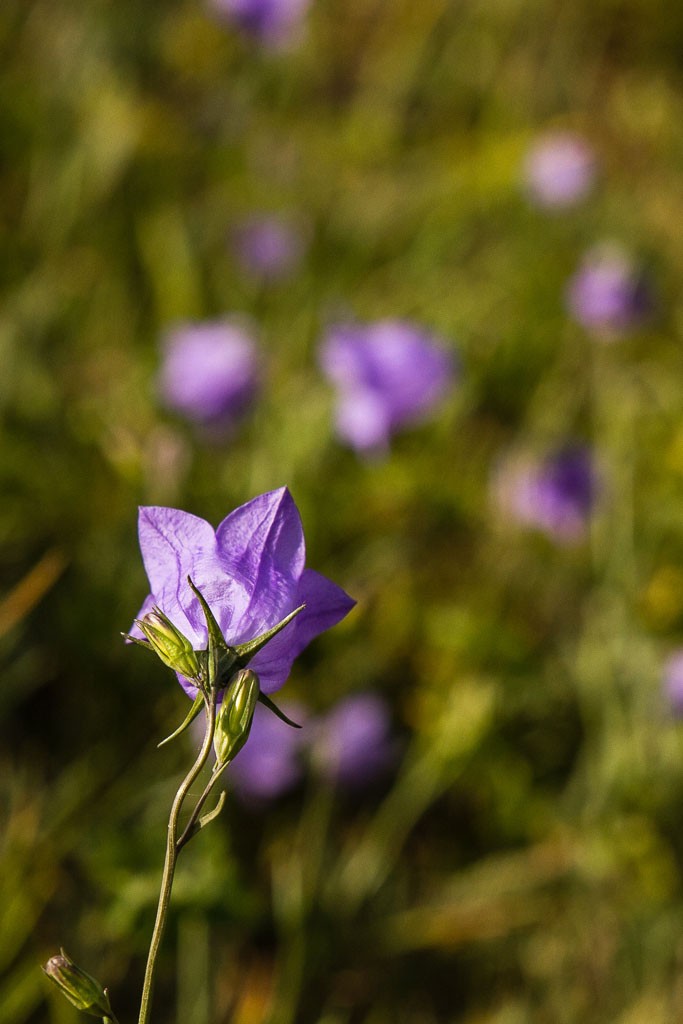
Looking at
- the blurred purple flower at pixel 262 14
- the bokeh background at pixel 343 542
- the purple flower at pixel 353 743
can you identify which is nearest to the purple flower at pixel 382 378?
the bokeh background at pixel 343 542

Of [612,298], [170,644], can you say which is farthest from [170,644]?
[612,298]

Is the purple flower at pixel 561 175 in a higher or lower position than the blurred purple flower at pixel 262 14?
higher

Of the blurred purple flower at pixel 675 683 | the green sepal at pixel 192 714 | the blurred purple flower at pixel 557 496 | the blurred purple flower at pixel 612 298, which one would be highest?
the blurred purple flower at pixel 612 298

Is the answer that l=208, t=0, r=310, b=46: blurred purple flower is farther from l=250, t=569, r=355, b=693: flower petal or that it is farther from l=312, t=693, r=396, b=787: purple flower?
l=250, t=569, r=355, b=693: flower petal

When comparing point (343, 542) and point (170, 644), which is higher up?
point (343, 542)

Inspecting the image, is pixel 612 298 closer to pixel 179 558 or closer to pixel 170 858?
pixel 179 558

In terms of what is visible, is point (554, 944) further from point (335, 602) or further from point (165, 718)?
point (335, 602)

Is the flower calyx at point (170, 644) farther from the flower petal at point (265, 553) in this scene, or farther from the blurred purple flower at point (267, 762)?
the blurred purple flower at point (267, 762)
